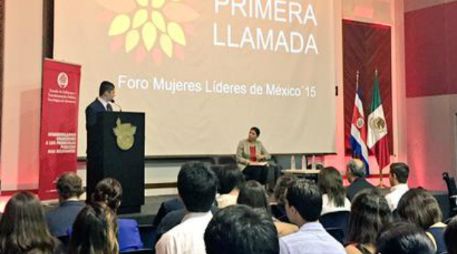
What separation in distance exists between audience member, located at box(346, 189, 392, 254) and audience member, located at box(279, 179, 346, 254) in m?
0.27

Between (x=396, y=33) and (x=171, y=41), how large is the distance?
494 cm

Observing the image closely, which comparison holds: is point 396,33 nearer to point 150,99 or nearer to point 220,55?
point 220,55

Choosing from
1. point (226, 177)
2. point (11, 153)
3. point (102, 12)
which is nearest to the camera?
point (226, 177)

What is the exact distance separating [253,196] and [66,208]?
1.11 metres

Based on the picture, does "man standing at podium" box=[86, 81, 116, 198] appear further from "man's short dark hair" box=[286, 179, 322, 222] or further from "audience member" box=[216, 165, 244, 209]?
"man's short dark hair" box=[286, 179, 322, 222]

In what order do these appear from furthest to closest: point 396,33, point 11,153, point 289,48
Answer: point 396,33 < point 289,48 < point 11,153

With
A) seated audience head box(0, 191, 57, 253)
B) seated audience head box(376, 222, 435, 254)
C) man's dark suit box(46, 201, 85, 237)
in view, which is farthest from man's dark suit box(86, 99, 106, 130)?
seated audience head box(376, 222, 435, 254)

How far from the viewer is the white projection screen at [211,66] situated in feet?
21.8

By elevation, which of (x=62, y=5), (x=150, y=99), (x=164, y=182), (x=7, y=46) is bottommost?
(x=164, y=182)


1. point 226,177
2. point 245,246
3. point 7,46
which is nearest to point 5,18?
point 7,46

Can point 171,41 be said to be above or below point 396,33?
below

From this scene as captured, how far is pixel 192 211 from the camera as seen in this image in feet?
6.25

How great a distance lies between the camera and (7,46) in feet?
20.6

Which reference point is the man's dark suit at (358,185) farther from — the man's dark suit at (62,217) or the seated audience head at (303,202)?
the seated audience head at (303,202)
